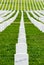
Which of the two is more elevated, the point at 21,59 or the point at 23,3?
the point at 23,3

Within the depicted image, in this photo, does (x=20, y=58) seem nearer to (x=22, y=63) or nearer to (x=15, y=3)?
(x=22, y=63)

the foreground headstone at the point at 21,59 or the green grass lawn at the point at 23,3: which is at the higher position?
the green grass lawn at the point at 23,3

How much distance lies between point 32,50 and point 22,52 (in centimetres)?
256

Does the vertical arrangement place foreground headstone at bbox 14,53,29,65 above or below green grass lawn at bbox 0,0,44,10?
below

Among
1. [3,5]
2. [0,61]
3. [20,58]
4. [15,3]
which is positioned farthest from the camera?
[15,3]

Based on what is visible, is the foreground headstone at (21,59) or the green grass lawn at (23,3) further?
the green grass lawn at (23,3)

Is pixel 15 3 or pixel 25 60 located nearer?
pixel 25 60

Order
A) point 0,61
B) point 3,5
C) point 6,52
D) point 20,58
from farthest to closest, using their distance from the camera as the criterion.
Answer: point 3,5 < point 6,52 < point 0,61 < point 20,58

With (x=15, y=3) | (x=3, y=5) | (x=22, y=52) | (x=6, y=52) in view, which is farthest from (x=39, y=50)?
(x=15, y=3)

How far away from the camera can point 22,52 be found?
217 inches

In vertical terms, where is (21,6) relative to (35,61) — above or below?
above

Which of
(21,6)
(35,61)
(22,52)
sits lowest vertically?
(35,61)

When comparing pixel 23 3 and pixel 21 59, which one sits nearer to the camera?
pixel 21 59

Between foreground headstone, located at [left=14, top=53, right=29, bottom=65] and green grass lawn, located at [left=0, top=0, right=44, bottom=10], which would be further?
green grass lawn, located at [left=0, top=0, right=44, bottom=10]
